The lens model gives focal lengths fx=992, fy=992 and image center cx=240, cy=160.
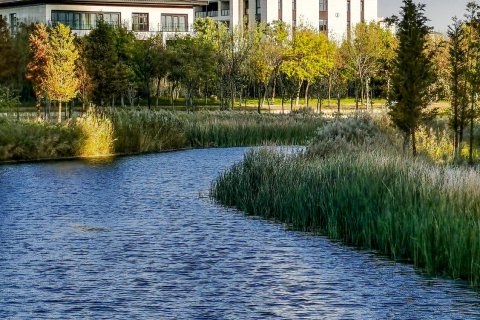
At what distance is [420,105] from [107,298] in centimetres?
2060

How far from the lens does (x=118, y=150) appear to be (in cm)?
4378

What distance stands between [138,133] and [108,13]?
58225 millimetres

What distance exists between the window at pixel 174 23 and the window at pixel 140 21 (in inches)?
80.4

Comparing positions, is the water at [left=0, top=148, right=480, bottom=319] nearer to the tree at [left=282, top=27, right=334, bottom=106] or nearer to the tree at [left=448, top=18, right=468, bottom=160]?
the tree at [left=448, top=18, right=468, bottom=160]

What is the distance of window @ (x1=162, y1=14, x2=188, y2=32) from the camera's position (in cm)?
10394

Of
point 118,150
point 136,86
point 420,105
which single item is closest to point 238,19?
point 136,86

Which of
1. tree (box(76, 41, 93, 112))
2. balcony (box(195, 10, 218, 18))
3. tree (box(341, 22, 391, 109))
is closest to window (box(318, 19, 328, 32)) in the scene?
balcony (box(195, 10, 218, 18))

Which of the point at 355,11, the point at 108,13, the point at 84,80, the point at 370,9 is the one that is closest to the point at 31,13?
the point at 108,13

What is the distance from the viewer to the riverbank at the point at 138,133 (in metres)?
40.2

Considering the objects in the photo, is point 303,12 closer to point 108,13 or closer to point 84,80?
point 108,13

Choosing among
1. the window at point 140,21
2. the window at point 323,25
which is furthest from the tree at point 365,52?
the window at point 323,25

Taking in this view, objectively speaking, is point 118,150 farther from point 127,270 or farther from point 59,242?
point 127,270

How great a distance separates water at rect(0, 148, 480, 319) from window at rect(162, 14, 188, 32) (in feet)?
257

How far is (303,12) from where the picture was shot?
434 ft
